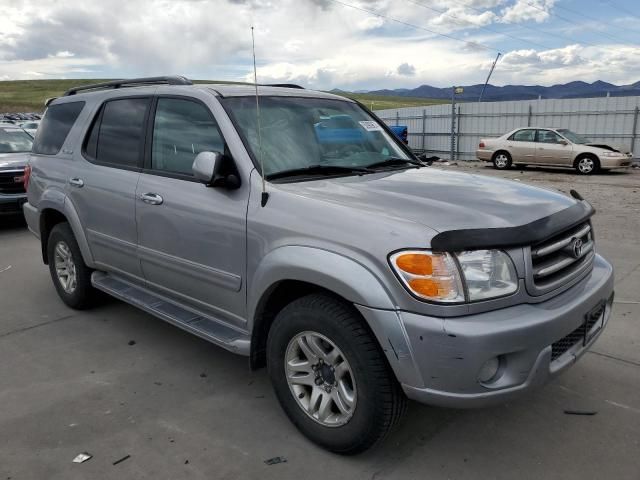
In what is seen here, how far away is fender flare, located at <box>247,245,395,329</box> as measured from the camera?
93.4 inches

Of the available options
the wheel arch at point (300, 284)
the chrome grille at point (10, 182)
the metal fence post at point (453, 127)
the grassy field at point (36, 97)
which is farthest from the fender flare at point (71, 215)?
the grassy field at point (36, 97)

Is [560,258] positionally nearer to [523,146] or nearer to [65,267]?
[65,267]

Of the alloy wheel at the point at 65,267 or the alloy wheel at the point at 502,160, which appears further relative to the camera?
the alloy wheel at the point at 502,160

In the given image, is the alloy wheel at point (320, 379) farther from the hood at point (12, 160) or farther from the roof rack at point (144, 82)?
the hood at point (12, 160)

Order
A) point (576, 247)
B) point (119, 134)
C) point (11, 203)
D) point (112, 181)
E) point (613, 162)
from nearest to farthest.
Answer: point (576, 247) → point (112, 181) → point (119, 134) → point (11, 203) → point (613, 162)

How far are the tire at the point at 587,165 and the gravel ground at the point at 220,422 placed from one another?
43.3 feet

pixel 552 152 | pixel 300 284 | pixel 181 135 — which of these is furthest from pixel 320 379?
pixel 552 152

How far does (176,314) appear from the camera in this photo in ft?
11.7

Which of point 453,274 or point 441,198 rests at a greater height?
point 441,198

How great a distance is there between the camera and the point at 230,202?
3.08 metres

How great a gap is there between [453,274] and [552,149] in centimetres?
1622

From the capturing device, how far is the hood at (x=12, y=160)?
8.60 m

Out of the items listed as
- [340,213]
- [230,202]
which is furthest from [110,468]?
[340,213]

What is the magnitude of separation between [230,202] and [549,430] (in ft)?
7.07
